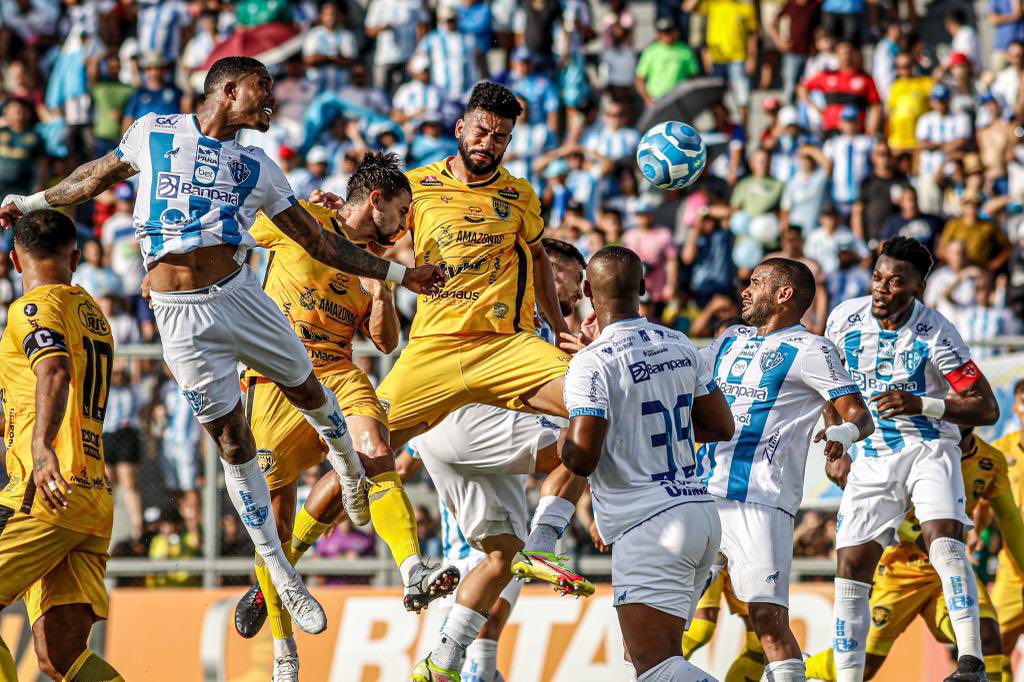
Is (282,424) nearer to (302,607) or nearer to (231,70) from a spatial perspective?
(302,607)

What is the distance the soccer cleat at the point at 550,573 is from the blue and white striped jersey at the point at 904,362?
3020mm

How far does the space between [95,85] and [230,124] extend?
1375 cm

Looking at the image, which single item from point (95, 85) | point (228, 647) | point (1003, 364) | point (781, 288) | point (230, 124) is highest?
point (95, 85)

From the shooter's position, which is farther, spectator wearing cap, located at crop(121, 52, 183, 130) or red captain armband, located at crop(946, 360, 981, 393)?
spectator wearing cap, located at crop(121, 52, 183, 130)

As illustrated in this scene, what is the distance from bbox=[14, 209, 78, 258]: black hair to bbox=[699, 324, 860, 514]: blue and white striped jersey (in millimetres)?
4254

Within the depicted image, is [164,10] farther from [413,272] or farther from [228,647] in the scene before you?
[413,272]

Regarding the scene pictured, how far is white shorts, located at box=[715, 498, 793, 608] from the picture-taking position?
8.88 m

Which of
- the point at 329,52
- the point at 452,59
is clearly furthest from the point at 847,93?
the point at 329,52

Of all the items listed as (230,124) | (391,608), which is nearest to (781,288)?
(230,124)

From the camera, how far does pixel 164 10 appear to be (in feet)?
72.9

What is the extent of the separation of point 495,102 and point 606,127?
33.6 ft

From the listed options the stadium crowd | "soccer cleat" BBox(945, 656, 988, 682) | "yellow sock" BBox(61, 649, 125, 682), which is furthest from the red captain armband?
"yellow sock" BBox(61, 649, 125, 682)

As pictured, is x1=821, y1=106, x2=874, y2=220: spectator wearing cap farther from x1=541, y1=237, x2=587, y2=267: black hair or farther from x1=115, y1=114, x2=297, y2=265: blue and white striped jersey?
x1=115, y1=114, x2=297, y2=265: blue and white striped jersey

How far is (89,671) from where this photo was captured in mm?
8695
